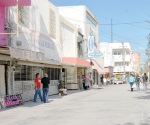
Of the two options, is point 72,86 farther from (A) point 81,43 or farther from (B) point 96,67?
(B) point 96,67

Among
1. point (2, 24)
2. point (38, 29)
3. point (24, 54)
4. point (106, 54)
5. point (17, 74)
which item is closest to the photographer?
point (24, 54)

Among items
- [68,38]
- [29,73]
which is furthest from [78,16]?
[29,73]

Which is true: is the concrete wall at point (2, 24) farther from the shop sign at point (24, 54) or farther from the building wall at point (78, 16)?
the building wall at point (78, 16)

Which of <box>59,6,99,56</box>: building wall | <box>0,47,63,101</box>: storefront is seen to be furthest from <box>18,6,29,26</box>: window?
<box>59,6,99,56</box>: building wall

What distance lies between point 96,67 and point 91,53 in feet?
31.0

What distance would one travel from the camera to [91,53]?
4212 centimetres

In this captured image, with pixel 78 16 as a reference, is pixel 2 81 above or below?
below

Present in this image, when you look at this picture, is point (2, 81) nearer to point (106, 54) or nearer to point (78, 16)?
point (78, 16)

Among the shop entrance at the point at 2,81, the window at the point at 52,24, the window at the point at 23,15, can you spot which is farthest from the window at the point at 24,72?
the window at the point at 52,24

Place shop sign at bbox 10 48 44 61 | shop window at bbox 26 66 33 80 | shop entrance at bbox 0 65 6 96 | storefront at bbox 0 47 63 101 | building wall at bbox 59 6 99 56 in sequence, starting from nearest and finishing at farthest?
shop sign at bbox 10 48 44 61, storefront at bbox 0 47 63 101, shop entrance at bbox 0 65 6 96, shop window at bbox 26 66 33 80, building wall at bbox 59 6 99 56

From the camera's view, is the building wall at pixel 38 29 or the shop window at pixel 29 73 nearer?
the building wall at pixel 38 29

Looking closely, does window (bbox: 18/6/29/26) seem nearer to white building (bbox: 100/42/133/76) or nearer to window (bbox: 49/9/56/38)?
window (bbox: 49/9/56/38)

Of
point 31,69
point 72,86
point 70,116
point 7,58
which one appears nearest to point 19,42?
point 7,58

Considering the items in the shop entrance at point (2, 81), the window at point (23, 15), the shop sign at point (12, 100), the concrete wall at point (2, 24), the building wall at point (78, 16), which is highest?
the building wall at point (78, 16)
